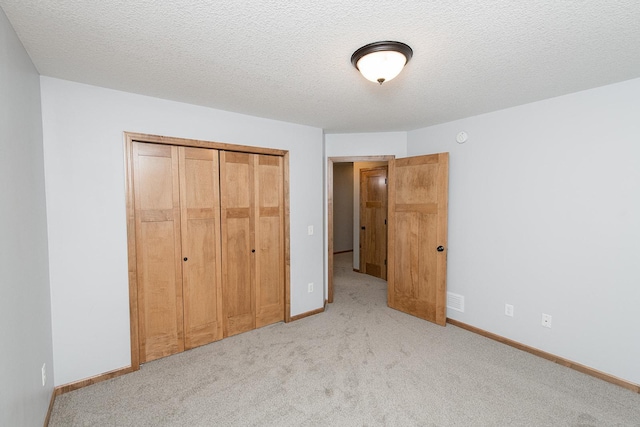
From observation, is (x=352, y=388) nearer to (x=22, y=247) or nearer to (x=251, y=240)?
(x=251, y=240)

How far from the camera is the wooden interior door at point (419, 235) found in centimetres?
344

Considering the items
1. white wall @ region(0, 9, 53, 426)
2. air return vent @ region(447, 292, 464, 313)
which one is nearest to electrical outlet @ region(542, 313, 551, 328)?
air return vent @ region(447, 292, 464, 313)

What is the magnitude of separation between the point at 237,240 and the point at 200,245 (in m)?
0.41

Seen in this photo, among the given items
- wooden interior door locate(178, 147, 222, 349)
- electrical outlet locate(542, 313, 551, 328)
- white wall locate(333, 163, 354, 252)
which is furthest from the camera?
white wall locate(333, 163, 354, 252)

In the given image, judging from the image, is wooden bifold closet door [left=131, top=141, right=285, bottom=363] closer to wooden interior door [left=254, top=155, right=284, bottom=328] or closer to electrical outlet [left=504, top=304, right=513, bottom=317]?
wooden interior door [left=254, top=155, right=284, bottom=328]

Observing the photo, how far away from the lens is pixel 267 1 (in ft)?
4.39

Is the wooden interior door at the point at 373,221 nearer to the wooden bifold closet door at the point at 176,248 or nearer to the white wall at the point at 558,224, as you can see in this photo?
the white wall at the point at 558,224

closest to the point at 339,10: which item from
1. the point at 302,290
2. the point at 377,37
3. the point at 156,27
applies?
the point at 377,37

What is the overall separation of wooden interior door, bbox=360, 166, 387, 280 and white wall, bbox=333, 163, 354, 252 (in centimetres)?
188

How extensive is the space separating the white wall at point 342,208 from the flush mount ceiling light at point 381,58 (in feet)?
19.3

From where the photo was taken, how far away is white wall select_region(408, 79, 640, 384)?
2346mm

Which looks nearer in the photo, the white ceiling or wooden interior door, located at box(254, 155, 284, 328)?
the white ceiling

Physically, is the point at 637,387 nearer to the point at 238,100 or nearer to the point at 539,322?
the point at 539,322

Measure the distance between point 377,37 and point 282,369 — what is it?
104 inches
